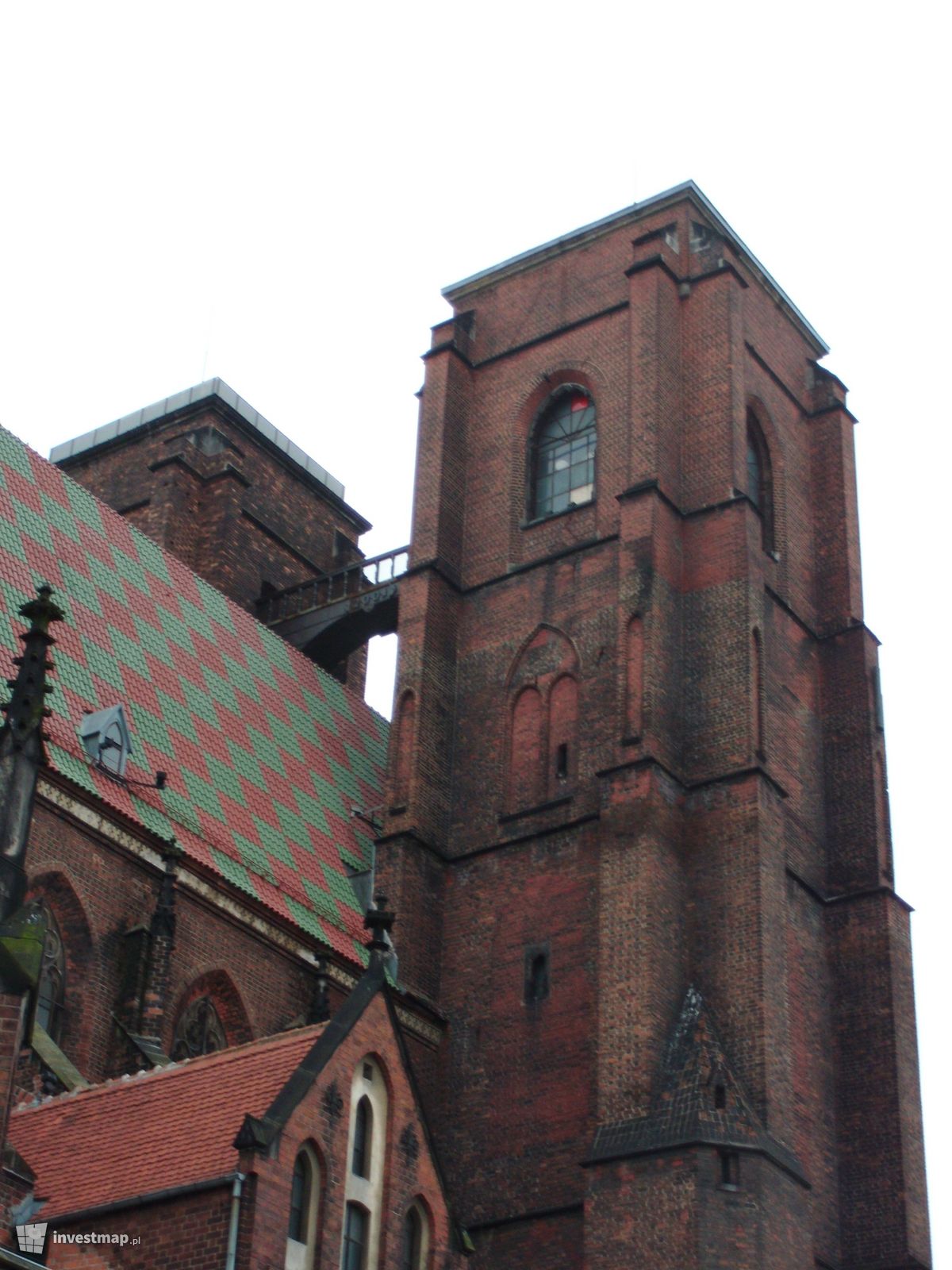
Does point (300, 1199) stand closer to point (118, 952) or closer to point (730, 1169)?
point (118, 952)

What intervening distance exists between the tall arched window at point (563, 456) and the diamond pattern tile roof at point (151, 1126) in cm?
1717

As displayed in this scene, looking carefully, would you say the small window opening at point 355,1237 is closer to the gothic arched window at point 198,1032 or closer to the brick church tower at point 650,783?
the brick church tower at point 650,783

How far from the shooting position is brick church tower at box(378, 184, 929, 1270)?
31656 millimetres

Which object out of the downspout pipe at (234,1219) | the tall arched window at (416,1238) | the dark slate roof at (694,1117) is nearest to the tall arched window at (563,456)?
the dark slate roof at (694,1117)

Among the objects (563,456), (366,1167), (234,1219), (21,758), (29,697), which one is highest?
(563,456)

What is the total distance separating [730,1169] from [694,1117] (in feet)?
2.78

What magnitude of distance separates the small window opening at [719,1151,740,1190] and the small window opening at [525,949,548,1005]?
16.6 feet

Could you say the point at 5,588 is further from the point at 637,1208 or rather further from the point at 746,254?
the point at 746,254

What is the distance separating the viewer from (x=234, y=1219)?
68.1ft

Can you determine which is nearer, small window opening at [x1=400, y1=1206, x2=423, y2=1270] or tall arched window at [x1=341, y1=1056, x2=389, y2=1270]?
tall arched window at [x1=341, y1=1056, x2=389, y2=1270]

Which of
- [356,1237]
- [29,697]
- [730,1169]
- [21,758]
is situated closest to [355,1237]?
[356,1237]

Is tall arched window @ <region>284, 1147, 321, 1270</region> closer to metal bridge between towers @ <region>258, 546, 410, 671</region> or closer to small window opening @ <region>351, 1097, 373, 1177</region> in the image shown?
small window opening @ <region>351, 1097, 373, 1177</region>

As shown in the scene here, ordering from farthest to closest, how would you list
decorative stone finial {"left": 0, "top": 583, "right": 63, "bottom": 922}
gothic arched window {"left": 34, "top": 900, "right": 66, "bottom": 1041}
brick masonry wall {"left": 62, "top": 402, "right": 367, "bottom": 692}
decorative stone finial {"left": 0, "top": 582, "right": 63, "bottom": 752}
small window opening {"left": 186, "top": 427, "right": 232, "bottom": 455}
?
small window opening {"left": 186, "top": 427, "right": 232, "bottom": 455}, brick masonry wall {"left": 62, "top": 402, "right": 367, "bottom": 692}, gothic arched window {"left": 34, "top": 900, "right": 66, "bottom": 1041}, decorative stone finial {"left": 0, "top": 582, "right": 63, "bottom": 752}, decorative stone finial {"left": 0, "top": 583, "right": 63, "bottom": 922}

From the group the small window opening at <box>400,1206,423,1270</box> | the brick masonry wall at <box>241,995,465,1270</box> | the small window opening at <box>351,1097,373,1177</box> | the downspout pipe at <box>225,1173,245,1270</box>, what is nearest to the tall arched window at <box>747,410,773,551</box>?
the brick masonry wall at <box>241,995,465,1270</box>
